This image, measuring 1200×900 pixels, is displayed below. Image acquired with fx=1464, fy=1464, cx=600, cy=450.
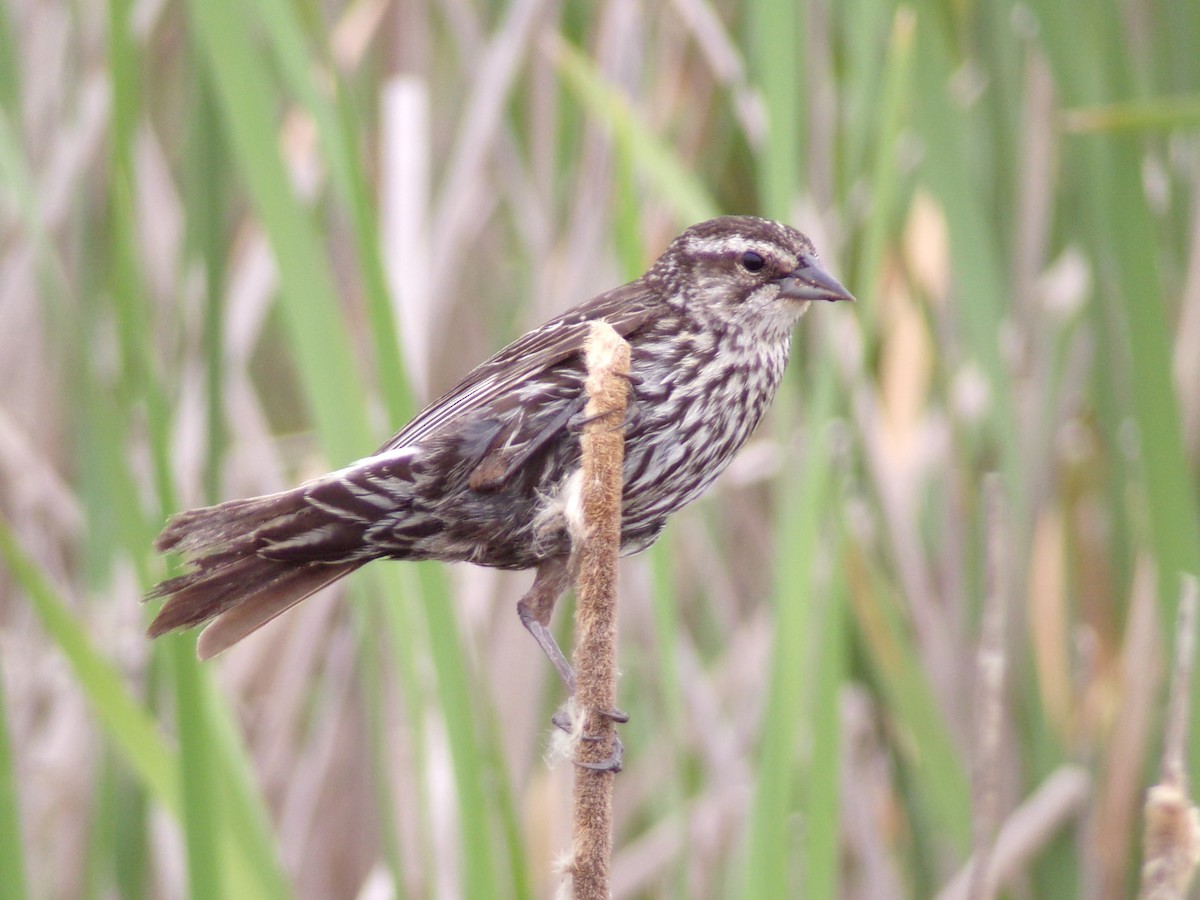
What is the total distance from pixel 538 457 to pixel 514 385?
0.09 m

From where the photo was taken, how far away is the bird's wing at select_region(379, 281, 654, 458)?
1651 millimetres

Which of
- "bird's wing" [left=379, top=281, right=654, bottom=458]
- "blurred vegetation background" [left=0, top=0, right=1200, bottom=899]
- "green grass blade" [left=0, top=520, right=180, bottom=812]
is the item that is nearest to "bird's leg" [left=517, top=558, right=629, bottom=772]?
"blurred vegetation background" [left=0, top=0, right=1200, bottom=899]

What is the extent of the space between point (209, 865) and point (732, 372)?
0.87 m

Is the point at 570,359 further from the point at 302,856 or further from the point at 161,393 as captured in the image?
the point at 302,856

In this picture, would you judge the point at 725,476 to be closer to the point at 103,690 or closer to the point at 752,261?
the point at 752,261

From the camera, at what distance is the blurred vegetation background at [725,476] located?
1615mm

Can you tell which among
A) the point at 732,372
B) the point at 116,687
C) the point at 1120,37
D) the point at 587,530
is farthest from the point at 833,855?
the point at 1120,37

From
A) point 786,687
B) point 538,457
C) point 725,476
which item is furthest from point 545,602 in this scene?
point 725,476

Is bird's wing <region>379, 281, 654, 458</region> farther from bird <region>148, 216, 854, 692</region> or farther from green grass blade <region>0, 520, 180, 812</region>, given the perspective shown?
green grass blade <region>0, 520, 180, 812</region>

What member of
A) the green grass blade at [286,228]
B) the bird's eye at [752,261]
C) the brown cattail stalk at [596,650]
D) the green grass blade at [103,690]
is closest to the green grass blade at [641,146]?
the bird's eye at [752,261]

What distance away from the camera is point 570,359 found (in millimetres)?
1722

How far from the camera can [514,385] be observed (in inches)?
66.7

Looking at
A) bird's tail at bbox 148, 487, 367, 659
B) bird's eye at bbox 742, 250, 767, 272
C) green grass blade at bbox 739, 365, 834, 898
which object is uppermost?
bird's eye at bbox 742, 250, 767, 272

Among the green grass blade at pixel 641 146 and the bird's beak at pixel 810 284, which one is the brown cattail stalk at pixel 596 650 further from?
the green grass blade at pixel 641 146
